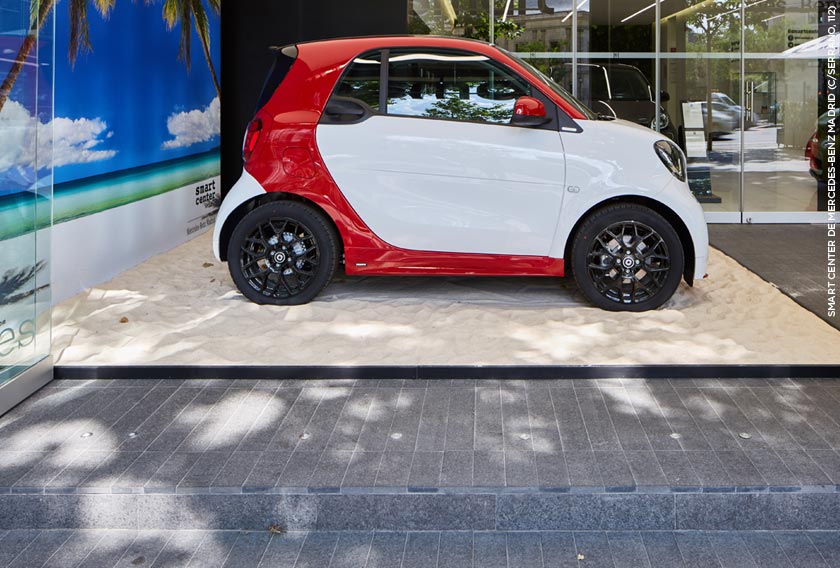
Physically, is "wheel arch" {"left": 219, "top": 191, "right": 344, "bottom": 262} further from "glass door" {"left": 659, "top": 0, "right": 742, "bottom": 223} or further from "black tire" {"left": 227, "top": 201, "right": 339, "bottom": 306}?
"glass door" {"left": 659, "top": 0, "right": 742, "bottom": 223}

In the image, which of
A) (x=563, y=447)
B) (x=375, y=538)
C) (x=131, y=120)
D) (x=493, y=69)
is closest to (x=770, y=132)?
(x=493, y=69)

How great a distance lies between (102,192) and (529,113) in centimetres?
342

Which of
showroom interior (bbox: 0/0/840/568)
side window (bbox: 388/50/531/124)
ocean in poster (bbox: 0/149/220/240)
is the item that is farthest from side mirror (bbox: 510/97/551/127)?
ocean in poster (bbox: 0/149/220/240)

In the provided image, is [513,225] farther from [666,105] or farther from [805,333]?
[666,105]

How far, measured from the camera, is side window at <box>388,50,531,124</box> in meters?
6.62

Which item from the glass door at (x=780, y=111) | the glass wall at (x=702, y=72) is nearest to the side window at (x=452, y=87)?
the glass wall at (x=702, y=72)

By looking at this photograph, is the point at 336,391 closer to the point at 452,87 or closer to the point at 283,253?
the point at 283,253

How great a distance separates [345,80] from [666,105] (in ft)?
19.4

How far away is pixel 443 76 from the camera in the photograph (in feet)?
21.8

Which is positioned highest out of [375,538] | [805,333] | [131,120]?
[131,120]

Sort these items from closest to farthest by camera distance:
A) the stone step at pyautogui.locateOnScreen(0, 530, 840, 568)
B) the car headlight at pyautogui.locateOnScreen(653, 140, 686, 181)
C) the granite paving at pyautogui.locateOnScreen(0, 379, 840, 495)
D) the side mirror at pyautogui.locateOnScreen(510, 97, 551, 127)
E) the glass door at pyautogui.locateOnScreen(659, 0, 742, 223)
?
the stone step at pyautogui.locateOnScreen(0, 530, 840, 568), the granite paving at pyautogui.locateOnScreen(0, 379, 840, 495), the side mirror at pyautogui.locateOnScreen(510, 97, 551, 127), the car headlight at pyautogui.locateOnScreen(653, 140, 686, 181), the glass door at pyautogui.locateOnScreen(659, 0, 742, 223)

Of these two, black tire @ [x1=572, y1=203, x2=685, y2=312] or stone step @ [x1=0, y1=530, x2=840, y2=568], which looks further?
black tire @ [x1=572, y1=203, x2=685, y2=312]

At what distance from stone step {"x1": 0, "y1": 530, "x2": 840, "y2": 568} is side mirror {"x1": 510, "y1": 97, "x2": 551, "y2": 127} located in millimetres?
3460

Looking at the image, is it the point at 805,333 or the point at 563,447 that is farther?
the point at 805,333
